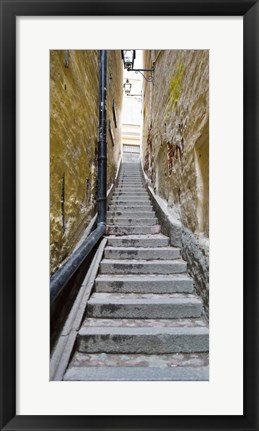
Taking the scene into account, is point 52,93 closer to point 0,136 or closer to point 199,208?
point 0,136

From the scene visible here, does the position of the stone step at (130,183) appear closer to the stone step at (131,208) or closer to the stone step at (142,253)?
the stone step at (131,208)

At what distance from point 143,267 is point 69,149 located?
1.18 meters

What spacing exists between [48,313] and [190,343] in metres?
0.85

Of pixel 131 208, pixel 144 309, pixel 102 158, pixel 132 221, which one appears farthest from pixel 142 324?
pixel 131 208

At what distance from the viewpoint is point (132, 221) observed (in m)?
3.36

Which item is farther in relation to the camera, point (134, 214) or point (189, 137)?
point (134, 214)

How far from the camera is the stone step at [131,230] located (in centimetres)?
300

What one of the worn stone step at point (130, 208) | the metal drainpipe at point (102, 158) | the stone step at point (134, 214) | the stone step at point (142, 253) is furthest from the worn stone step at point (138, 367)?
the worn stone step at point (130, 208)

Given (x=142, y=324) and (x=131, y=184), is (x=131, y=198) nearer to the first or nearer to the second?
(x=131, y=184)

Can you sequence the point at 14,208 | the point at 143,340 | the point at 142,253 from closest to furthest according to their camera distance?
the point at 14,208
the point at 143,340
the point at 142,253

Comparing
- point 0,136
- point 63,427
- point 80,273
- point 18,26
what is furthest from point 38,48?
point 63,427

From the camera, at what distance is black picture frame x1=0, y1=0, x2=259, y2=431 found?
95 centimetres

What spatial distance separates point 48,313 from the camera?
1059 mm

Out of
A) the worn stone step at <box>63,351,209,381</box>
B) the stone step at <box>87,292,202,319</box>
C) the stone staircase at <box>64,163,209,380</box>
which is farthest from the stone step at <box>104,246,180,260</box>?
the worn stone step at <box>63,351,209,381</box>
